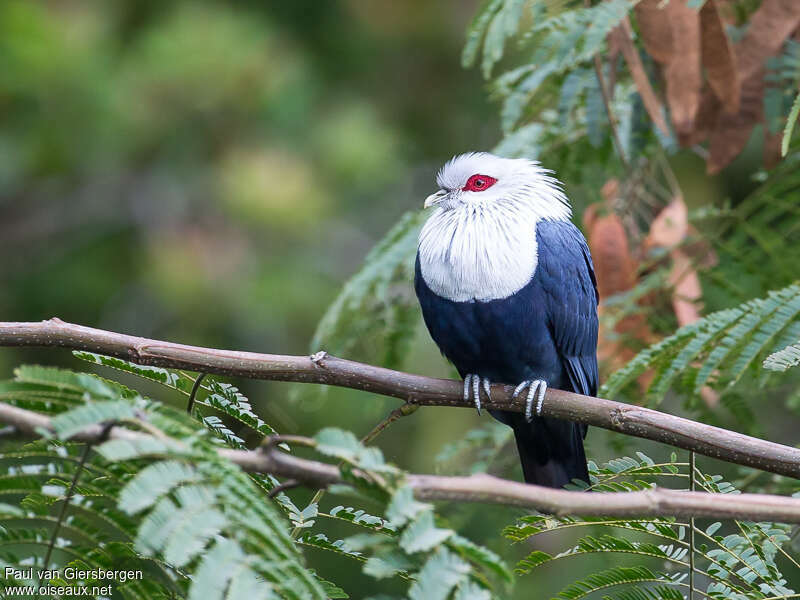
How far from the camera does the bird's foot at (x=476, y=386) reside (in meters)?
3.19

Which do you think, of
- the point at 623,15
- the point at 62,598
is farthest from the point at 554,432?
the point at 62,598

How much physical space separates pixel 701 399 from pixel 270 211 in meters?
4.69

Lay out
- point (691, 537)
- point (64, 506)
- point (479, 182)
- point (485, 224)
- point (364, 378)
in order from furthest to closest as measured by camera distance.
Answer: point (479, 182) → point (485, 224) → point (364, 378) → point (691, 537) → point (64, 506)

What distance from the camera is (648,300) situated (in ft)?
13.6

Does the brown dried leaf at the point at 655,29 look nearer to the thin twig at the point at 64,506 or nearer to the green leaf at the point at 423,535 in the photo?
the green leaf at the point at 423,535

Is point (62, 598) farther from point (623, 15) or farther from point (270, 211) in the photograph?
point (270, 211)

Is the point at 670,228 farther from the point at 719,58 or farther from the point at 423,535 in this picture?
the point at 423,535

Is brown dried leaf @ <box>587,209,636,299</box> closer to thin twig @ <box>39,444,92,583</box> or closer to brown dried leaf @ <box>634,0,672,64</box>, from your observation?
brown dried leaf @ <box>634,0,672,64</box>

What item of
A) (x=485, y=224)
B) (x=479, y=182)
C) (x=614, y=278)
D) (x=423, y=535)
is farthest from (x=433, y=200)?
(x=423, y=535)

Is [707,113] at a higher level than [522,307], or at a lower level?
higher

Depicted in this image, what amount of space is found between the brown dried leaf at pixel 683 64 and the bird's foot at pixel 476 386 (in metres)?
1.17

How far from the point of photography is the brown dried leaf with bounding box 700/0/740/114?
3611mm

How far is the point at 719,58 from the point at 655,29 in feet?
0.90

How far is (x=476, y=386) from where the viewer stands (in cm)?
335
